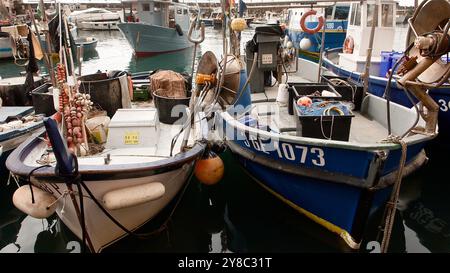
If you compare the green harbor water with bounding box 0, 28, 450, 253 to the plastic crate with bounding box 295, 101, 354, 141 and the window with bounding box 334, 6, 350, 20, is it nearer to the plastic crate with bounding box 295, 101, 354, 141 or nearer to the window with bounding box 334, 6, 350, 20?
the plastic crate with bounding box 295, 101, 354, 141

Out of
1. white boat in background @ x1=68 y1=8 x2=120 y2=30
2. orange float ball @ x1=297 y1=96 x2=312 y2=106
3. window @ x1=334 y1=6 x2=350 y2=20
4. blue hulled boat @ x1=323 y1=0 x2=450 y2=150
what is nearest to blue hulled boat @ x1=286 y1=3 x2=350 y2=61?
window @ x1=334 y1=6 x2=350 y2=20

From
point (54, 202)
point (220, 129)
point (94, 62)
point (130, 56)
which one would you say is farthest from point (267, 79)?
point (130, 56)

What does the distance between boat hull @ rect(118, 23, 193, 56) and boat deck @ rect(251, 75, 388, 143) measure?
19.3 m

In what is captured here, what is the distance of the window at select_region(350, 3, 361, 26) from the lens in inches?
399

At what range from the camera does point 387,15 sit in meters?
9.79

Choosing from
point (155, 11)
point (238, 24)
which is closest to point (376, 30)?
point (238, 24)

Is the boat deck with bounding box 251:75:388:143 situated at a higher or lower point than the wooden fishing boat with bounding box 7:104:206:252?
higher

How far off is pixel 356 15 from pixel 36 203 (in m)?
10.0

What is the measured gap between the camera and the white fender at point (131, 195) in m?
3.97

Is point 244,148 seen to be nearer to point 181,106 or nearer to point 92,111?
point 181,106

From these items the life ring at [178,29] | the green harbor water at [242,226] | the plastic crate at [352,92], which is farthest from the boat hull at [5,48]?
the plastic crate at [352,92]

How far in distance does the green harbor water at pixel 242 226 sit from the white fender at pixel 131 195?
1096mm
